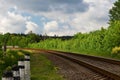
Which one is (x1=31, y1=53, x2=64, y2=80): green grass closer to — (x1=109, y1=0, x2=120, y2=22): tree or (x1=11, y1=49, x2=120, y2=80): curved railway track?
(x1=11, y1=49, x2=120, y2=80): curved railway track

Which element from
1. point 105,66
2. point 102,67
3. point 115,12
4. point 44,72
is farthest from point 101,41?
point 115,12

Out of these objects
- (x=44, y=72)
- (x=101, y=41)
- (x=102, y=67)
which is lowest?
(x=44, y=72)

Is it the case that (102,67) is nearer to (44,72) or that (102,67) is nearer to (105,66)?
(105,66)

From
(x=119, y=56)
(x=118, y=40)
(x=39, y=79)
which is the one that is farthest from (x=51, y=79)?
(x=118, y=40)

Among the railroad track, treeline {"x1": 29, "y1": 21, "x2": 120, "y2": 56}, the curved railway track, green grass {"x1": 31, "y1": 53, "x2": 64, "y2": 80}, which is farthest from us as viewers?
treeline {"x1": 29, "y1": 21, "x2": 120, "y2": 56}

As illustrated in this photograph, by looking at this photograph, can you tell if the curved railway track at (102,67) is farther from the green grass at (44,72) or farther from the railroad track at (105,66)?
Answer: the green grass at (44,72)

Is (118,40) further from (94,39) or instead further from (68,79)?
(68,79)

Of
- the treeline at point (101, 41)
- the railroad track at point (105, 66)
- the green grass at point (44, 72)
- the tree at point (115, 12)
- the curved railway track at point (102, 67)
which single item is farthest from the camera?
the tree at point (115, 12)

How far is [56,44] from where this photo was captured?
86938mm

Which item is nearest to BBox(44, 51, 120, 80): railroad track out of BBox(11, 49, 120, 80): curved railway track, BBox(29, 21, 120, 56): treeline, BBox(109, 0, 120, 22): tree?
BBox(11, 49, 120, 80): curved railway track

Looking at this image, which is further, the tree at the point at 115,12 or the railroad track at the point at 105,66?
the tree at the point at 115,12

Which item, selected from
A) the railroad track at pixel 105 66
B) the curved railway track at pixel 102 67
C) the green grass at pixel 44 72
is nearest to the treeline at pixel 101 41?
the curved railway track at pixel 102 67

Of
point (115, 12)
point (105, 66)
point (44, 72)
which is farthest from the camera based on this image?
point (115, 12)

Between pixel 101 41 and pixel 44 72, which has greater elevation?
pixel 101 41
